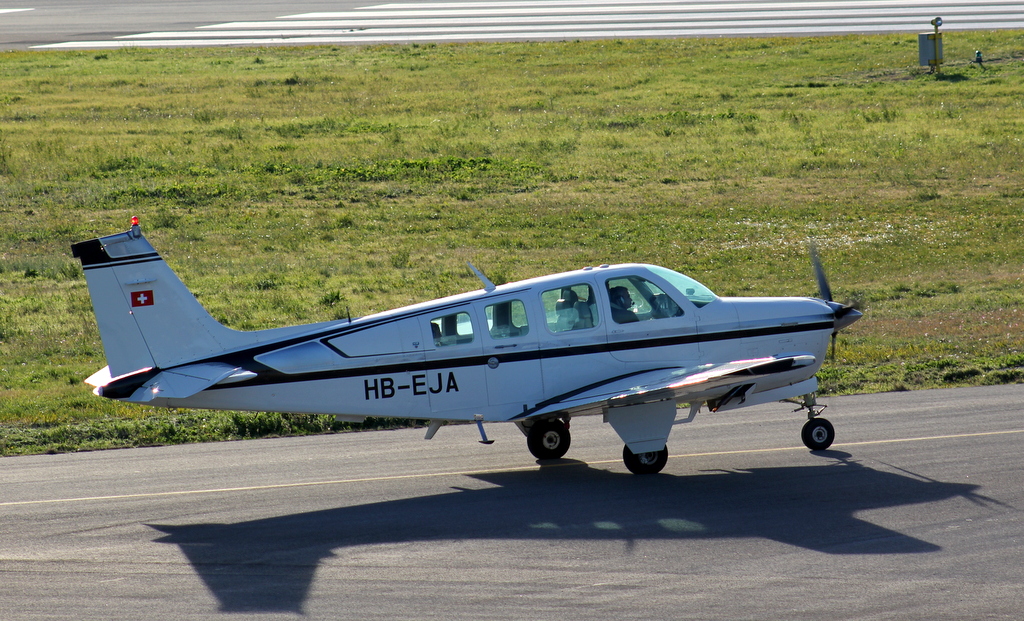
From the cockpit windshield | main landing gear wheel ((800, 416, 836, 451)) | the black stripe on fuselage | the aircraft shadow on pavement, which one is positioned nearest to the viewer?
the aircraft shadow on pavement

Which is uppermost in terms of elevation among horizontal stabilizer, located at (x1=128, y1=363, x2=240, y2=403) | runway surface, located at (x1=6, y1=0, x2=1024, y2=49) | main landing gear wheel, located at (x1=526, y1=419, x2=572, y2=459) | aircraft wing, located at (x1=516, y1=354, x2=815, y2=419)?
runway surface, located at (x1=6, y1=0, x2=1024, y2=49)

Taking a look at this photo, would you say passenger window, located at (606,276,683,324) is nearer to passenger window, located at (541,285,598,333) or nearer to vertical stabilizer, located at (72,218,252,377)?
passenger window, located at (541,285,598,333)

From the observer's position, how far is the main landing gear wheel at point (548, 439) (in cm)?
1291

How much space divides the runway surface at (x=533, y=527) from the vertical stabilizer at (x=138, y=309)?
170 centimetres

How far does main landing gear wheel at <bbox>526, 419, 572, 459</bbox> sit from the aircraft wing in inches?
38.6

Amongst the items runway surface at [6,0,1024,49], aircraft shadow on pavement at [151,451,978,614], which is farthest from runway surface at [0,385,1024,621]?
runway surface at [6,0,1024,49]

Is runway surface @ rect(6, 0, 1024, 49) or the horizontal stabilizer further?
runway surface @ rect(6, 0, 1024, 49)

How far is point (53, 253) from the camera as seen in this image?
88.6ft

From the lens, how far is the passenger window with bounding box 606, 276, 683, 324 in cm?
1223

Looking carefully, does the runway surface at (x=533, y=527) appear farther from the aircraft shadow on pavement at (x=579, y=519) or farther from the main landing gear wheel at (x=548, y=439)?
the main landing gear wheel at (x=548, y=439)

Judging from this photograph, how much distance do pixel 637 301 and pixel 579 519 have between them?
2.90 meters

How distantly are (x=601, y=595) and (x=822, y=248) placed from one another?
739 inches

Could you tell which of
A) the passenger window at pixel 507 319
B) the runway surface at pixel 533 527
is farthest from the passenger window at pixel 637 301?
the runway surface at pixel 533 527

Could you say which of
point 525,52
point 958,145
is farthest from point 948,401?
point 525,52
